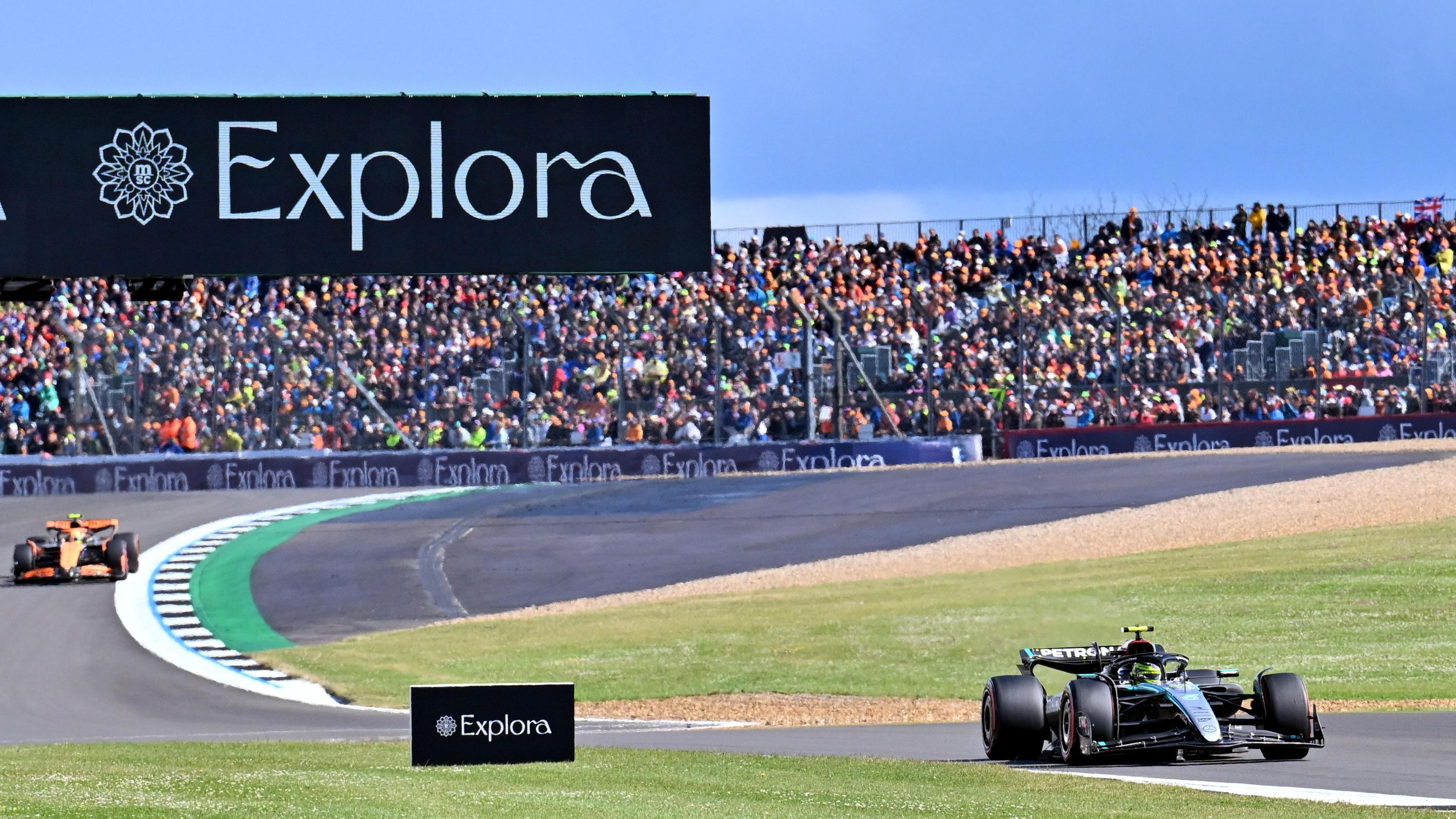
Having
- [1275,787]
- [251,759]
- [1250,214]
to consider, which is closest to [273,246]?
[251,759]

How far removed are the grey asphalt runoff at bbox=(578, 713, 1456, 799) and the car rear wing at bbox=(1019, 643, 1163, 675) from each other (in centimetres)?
82

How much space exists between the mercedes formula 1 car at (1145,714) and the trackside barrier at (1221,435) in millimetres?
19297

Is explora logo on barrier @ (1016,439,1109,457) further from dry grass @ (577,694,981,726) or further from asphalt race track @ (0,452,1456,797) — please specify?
dry grass @ (577,694,981,726)

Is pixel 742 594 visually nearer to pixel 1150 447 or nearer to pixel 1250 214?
pixel 1150 447

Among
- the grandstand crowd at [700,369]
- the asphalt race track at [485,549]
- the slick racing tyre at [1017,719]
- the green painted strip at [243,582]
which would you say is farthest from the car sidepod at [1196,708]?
the grandstand crowd at [700,369]

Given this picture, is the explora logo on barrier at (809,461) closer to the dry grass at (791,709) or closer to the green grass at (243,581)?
the green grass at (243,581)

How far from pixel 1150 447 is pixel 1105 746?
68.1 feet

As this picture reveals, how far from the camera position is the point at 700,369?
1218 inches

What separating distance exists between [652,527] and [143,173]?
15493 mm

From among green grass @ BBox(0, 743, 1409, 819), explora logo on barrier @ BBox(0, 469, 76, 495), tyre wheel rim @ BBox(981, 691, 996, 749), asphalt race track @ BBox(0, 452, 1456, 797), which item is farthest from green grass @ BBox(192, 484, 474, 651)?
tyre wheel rim @ BBox(981, 691, 996, 749)

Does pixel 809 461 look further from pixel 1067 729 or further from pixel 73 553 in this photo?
pixel 1067 729

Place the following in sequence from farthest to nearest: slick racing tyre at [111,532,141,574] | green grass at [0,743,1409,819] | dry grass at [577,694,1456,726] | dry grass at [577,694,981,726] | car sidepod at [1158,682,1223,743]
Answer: slick racing tyre at [111,532,141,574] → dry grass at [577,694,981,726] → dry grass at [577,694,1456,726] → car sidepod at [1158,682,1223,743] → green grass at [0,743,1409,819]

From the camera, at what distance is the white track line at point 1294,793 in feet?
35.2

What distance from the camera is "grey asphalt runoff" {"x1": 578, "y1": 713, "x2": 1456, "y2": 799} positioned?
1216cm
